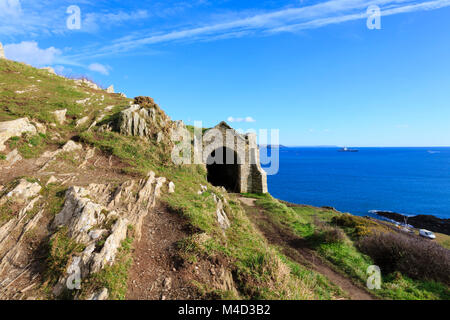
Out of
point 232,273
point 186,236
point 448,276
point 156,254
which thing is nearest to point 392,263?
point 448,276

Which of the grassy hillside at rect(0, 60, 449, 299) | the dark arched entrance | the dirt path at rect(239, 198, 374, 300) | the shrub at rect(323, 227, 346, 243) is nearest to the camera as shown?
the grassy hillside at rect(0, 60, 449, 299)

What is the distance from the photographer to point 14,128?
13.3 metres

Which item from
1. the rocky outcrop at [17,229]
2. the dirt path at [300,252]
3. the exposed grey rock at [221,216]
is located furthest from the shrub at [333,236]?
the rocky outcrop at [17,229]

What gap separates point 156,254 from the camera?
25.4 feet

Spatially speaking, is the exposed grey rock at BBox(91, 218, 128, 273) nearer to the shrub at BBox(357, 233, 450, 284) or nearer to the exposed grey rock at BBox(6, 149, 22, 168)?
the exposed grey rock at BBox(6, 149, 22, 168)

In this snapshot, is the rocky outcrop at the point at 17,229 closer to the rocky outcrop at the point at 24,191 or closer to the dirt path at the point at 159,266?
the rocky outcrop at the point at 24,191

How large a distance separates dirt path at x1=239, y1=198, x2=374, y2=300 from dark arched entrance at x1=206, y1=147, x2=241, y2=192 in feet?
24.9

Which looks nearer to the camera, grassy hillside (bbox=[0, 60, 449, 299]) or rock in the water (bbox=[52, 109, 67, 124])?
grassy hillside (bbox=[0, 60, 449, 299])

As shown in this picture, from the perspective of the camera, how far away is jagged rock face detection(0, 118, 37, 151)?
1256 centimetres

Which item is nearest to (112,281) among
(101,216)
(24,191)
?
(101,216)

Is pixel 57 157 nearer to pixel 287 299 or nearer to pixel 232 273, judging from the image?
pixel 232 273

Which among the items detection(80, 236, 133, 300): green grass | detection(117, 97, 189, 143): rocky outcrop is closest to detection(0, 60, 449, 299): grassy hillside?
detection(80, 236, 133, 300): green grass

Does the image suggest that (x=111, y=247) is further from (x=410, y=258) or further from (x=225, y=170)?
(x=225, y=170)

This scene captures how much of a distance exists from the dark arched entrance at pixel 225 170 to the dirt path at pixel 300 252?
7583mm
